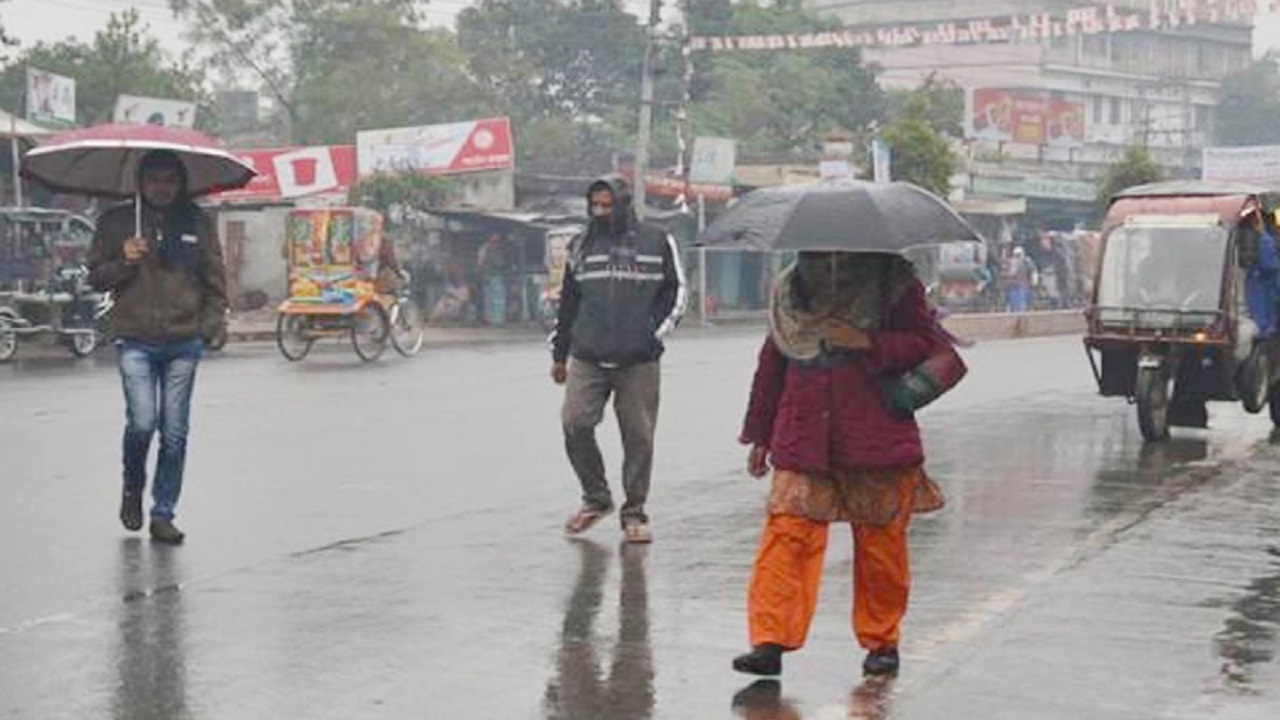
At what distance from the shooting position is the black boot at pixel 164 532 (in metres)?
9.81

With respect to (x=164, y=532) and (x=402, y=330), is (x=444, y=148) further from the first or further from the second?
(x=164, y=532)

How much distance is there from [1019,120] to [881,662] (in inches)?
2668

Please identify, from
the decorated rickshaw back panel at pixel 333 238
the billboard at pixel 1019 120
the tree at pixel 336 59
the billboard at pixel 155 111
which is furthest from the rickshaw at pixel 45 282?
the billboard at pixel 1019 120

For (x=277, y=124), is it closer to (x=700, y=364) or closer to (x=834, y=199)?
(x=700, y=364)

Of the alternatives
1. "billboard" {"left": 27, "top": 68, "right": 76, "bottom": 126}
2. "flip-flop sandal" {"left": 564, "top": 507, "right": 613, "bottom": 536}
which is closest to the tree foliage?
"billboard" {"left": 27, "top": 68, "right": 76, "bottom": 126}

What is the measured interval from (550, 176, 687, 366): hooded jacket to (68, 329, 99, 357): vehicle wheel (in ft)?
53.5

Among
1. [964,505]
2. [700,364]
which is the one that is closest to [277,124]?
[700,364]

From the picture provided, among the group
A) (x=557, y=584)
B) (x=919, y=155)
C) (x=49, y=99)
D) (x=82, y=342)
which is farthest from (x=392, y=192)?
(x=557, y=584)

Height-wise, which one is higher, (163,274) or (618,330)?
(163,274)

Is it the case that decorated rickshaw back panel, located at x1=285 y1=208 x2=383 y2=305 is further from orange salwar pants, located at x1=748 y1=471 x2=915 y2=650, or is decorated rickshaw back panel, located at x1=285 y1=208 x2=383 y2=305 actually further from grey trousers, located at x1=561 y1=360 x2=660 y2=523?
orange salwar pants, located at x1=748 y1=471 x2=915 y2=650

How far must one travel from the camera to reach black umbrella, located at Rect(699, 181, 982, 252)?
679 centimetres

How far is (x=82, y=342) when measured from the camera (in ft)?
83.0

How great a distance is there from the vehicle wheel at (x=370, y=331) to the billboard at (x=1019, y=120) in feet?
135

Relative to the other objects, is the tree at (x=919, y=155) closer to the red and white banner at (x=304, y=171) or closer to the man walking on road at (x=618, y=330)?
the red and white banner at (x=304, y=171)
